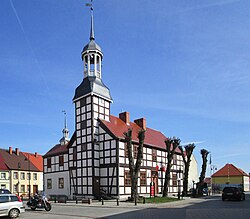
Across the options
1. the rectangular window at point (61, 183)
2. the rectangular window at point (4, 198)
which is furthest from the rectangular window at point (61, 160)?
the rectangular window at point (4, 198)

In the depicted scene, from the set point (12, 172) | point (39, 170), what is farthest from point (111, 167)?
point (39, 170)

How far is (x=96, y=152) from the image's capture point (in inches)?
1394

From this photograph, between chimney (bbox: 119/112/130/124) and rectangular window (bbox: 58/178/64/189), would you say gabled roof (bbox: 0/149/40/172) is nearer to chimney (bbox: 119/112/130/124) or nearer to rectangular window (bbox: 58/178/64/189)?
rectangular window (bbox: 58/178/64/189)

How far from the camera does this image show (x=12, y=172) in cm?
5588

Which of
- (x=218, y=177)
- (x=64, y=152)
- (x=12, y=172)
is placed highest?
(x=64, y=152)

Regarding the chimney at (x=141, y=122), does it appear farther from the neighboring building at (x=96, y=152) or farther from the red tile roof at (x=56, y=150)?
the red tile roof at (x=56, y=150)

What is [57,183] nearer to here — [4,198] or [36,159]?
[4,198]

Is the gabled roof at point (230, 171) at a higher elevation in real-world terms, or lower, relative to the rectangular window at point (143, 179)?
lower

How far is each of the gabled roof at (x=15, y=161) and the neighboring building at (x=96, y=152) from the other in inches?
694

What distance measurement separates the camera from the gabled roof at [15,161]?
56784 millimetres

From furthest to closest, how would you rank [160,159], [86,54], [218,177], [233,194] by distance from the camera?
[218,177]
[160,159]
[86,54]
[233,194]

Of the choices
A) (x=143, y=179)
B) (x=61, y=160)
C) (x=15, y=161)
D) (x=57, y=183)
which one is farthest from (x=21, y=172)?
(x=143, y=179)

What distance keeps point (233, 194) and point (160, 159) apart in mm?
11660

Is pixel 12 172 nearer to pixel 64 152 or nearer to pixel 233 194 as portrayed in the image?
pixel 64 152
